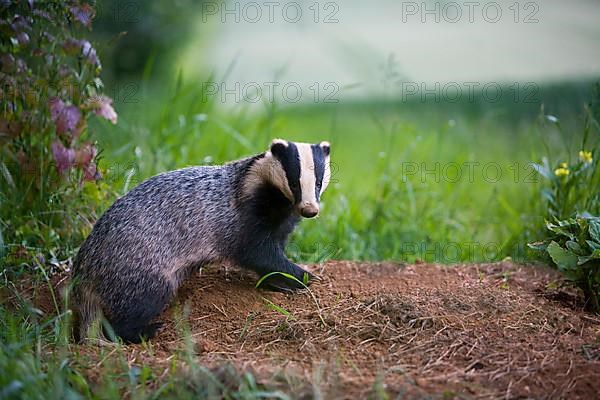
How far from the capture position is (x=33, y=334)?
3744 mm

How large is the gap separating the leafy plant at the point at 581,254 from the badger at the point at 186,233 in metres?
1.51

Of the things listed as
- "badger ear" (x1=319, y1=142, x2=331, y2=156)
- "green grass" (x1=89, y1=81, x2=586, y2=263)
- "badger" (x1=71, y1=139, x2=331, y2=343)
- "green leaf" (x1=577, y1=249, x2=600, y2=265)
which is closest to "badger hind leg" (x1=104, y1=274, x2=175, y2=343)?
"badger" (x1=71, y1=139, x2=331, y2=343)

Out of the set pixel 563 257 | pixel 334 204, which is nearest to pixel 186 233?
pixel 563 257

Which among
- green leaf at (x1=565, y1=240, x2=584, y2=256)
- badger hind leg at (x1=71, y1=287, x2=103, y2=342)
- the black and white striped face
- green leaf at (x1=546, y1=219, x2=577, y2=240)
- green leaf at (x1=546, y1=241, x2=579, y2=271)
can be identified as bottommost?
badger hind leg at (x1=71, y1=287, x2=103, y2=342)

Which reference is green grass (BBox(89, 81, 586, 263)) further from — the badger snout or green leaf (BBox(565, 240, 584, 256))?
green leaf (BBox(565, 240, 584, 256))

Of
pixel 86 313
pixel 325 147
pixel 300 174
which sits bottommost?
pixel 86 313

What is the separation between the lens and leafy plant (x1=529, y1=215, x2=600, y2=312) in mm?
4195

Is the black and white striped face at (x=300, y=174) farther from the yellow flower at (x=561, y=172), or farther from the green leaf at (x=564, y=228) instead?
the yellow flower at (x=561, y=172)

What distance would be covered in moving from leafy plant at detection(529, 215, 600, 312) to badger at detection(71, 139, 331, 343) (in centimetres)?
151

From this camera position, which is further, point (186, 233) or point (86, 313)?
point (186, 233)

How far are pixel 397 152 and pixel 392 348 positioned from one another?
227 inches

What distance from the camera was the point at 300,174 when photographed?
4.46 meters

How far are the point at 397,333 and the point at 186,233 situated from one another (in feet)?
5.05

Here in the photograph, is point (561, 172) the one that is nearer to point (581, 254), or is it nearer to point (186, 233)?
point (581, 254)
